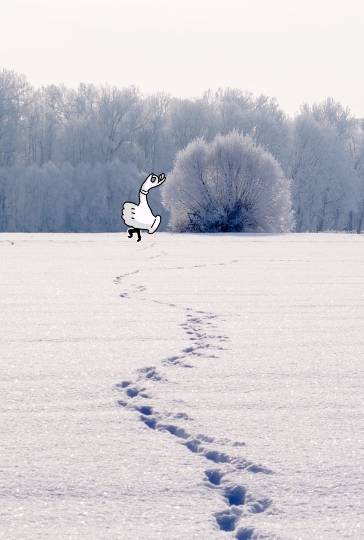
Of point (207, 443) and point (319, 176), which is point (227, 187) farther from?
point (207, 443)

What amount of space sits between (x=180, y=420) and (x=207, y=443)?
249mm

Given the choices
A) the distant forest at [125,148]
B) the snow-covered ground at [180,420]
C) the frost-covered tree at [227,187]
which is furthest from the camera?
the distant forest at [125,148]

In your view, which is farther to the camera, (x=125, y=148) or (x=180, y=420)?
(x=125, y=148)

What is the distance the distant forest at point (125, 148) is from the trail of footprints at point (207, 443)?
35.5 meters

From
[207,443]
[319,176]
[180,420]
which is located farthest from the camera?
[319,176]

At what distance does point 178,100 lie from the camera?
4372 cm

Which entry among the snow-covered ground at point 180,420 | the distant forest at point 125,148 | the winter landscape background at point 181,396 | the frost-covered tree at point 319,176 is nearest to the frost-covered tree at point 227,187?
the winter landscape background at point 181,396

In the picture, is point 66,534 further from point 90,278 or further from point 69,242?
point 69,242

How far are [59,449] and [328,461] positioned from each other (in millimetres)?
763

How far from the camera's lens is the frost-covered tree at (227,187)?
2344 centimetres

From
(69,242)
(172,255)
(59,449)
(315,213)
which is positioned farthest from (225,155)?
(59,449)

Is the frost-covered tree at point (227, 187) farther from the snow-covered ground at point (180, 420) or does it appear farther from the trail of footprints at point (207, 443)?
the trail of footprints at point (207, 443)

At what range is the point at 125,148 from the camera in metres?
43.9

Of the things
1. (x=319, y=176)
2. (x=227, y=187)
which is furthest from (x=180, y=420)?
(x=319, y=176)
